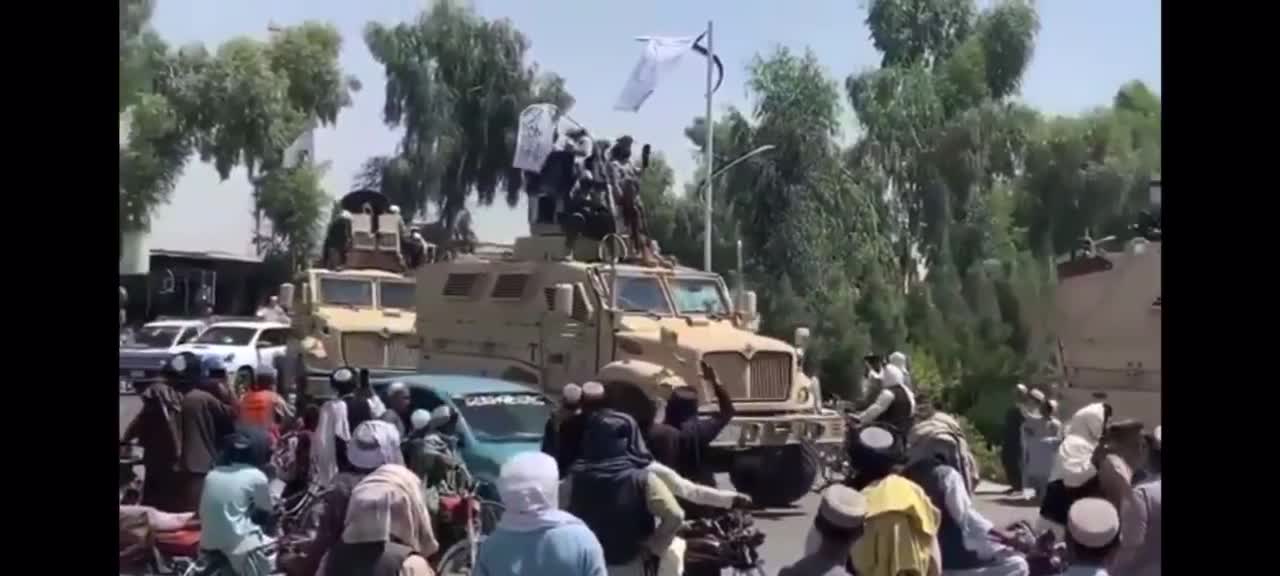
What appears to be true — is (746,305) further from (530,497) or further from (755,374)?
(530,497)

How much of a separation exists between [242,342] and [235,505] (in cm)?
1832

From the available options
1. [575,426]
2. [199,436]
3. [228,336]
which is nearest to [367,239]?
[228,336]

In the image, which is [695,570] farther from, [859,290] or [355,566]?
[859,290]

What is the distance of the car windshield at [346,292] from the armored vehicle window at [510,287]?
3.16 metres

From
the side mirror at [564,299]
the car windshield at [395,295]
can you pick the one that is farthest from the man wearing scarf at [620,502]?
the car windshield at [395,295]

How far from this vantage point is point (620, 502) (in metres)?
7.05

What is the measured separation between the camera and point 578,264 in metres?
15.5

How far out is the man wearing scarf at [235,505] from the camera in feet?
25.6

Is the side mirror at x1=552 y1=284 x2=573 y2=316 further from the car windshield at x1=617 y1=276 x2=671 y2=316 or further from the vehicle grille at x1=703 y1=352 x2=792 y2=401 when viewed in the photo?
the vehicle grille at x1=703 y1=352 x2=792 y2=401

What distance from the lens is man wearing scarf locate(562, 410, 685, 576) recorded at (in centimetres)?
705

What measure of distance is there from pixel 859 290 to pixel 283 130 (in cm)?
1470

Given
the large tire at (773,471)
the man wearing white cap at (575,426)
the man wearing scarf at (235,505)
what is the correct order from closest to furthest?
the man wearing scarf at (235,505)
the man wearing white cap at (575,426)
the large tire at (773,471)

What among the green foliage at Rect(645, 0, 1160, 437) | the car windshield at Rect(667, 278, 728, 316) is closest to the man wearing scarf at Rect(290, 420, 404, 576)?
the car windshield at Rect(667, 278, 728, 316)

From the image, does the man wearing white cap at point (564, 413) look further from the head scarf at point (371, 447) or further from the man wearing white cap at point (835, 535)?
the man wearing white cap at point (835, 535)
